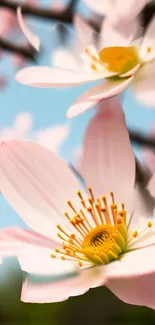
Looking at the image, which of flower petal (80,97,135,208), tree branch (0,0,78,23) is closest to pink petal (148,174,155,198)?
flower petal (80,97,135,208)

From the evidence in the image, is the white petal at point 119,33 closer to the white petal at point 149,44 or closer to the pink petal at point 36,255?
the white petal at point 149,44

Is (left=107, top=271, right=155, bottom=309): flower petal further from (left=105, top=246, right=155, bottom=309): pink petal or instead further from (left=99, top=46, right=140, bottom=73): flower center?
(left=99, top=46, right=140, bottom=73): flower center

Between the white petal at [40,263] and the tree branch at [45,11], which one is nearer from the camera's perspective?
the white petal at [40,263]

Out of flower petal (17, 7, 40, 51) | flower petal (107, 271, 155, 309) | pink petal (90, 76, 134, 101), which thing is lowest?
flower petal (107, 271, 155, 309)

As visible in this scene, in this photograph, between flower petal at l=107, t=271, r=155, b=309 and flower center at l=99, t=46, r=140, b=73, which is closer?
flower petal at l=107, t=271, r=155, b=309

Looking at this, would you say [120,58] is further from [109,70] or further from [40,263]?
[40,263]

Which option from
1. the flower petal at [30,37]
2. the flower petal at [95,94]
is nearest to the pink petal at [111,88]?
the flower petal at [95,94]
